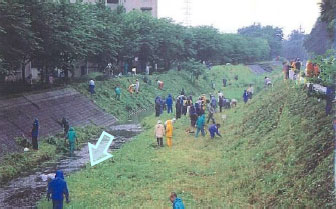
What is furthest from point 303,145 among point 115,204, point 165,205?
point 115,204

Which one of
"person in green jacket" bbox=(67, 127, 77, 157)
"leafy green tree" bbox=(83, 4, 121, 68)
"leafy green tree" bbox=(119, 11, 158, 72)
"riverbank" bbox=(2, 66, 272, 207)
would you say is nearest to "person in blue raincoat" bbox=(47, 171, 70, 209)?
"riverbank" bbox=(2, 66, 272, 207)

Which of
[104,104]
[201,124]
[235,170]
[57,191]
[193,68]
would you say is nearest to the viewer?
[57,191]

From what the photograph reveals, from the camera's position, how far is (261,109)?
26.2 meters

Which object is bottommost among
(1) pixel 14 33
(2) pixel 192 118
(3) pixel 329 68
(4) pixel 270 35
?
(2) pixel 192 118

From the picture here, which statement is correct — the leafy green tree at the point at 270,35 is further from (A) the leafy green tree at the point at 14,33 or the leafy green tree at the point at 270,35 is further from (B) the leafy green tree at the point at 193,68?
(A) the leafy green tree at the point at 14,33

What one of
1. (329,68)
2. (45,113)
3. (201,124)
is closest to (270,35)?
(45,113)

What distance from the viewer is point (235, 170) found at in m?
17.2

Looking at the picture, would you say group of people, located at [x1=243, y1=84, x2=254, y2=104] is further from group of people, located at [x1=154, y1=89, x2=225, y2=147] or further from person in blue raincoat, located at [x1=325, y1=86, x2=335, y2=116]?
person in blue raincoat, located at [x1=325, y1=86, x2=335, y2=116]

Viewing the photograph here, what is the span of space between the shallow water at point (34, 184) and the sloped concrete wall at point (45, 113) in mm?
2641

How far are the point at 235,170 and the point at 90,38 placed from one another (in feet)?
82.8

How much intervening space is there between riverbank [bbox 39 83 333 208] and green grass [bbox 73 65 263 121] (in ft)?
51.6

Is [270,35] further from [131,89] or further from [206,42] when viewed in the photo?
[131,89]

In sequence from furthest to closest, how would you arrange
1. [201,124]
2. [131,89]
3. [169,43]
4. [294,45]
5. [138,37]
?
[294,45], [169,43], [138,37], [131,89], [201,124]


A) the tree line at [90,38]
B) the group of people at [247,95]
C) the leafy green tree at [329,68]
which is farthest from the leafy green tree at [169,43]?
the leafy green tree at [329,68]
